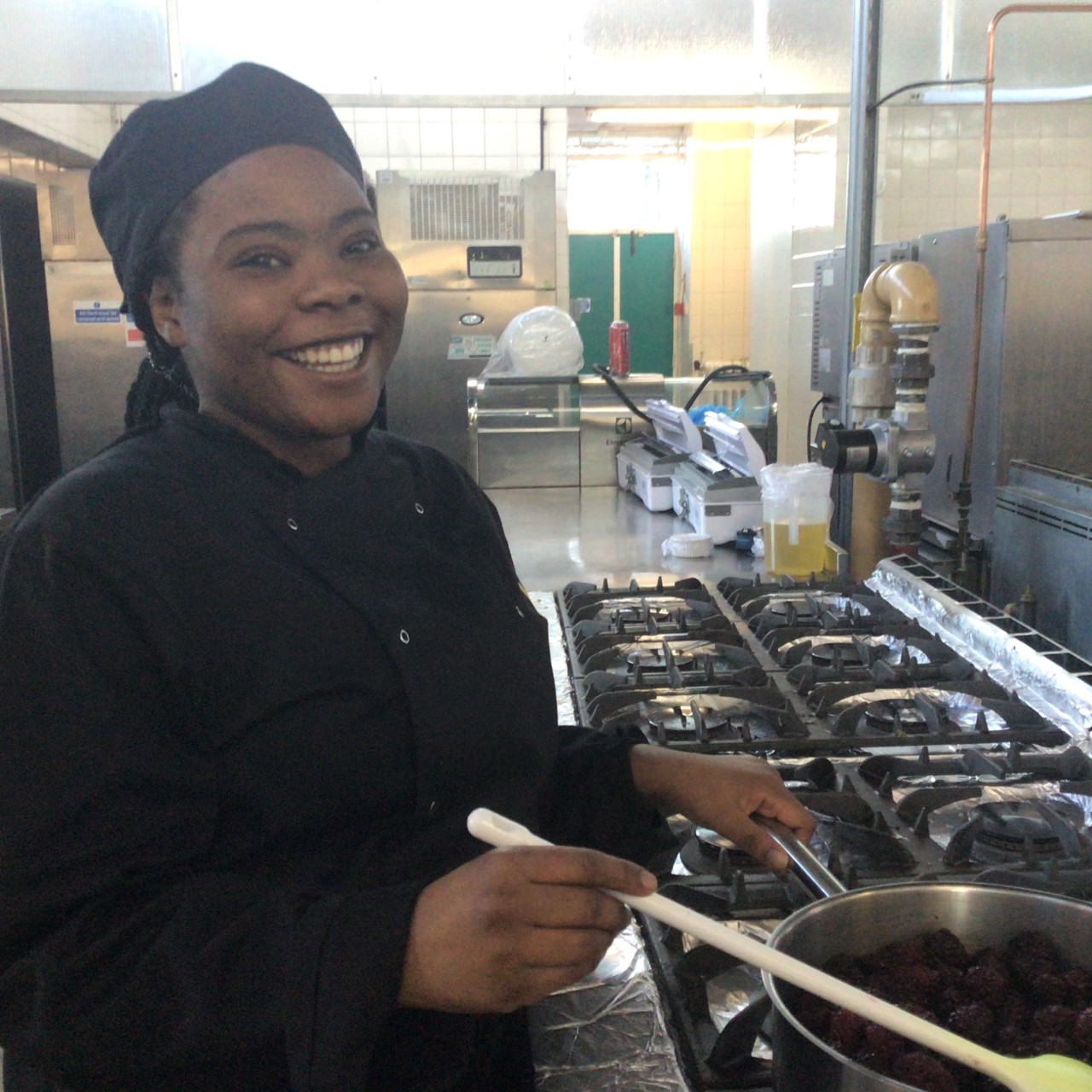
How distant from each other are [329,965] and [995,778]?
2.85ft

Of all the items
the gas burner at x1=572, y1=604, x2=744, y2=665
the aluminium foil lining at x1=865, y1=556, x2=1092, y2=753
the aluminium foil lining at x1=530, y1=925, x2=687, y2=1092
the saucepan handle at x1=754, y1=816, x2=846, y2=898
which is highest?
the saucepan handle at x1=754, y1=816, x2=846, y2=898

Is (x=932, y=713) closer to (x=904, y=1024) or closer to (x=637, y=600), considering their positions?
(x=637, y=600)

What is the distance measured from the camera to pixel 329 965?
0.73m

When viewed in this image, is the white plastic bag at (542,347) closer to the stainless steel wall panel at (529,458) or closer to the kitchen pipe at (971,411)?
the stainless steel wall panel at (529,458)

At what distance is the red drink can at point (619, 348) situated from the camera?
3.98 meters

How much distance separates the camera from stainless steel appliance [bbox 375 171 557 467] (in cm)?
474

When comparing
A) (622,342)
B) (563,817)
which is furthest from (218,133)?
(622,342)

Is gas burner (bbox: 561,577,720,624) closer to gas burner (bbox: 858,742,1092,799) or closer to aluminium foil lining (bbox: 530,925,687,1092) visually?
gas burner (bbox: 858,742,1092,799)

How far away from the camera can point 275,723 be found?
876mm

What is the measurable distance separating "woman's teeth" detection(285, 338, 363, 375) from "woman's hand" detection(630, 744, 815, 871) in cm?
48

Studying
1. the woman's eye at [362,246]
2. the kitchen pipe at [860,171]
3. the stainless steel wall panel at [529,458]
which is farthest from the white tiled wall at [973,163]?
the woman's eye at [362,246]

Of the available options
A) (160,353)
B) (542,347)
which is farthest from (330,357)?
(542,347)

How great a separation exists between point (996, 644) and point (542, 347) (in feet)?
7.94

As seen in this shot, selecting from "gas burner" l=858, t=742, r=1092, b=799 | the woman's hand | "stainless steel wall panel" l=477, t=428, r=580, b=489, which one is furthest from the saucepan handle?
"stainless steel wall panel" l=477, t=428, r=580, b=489
